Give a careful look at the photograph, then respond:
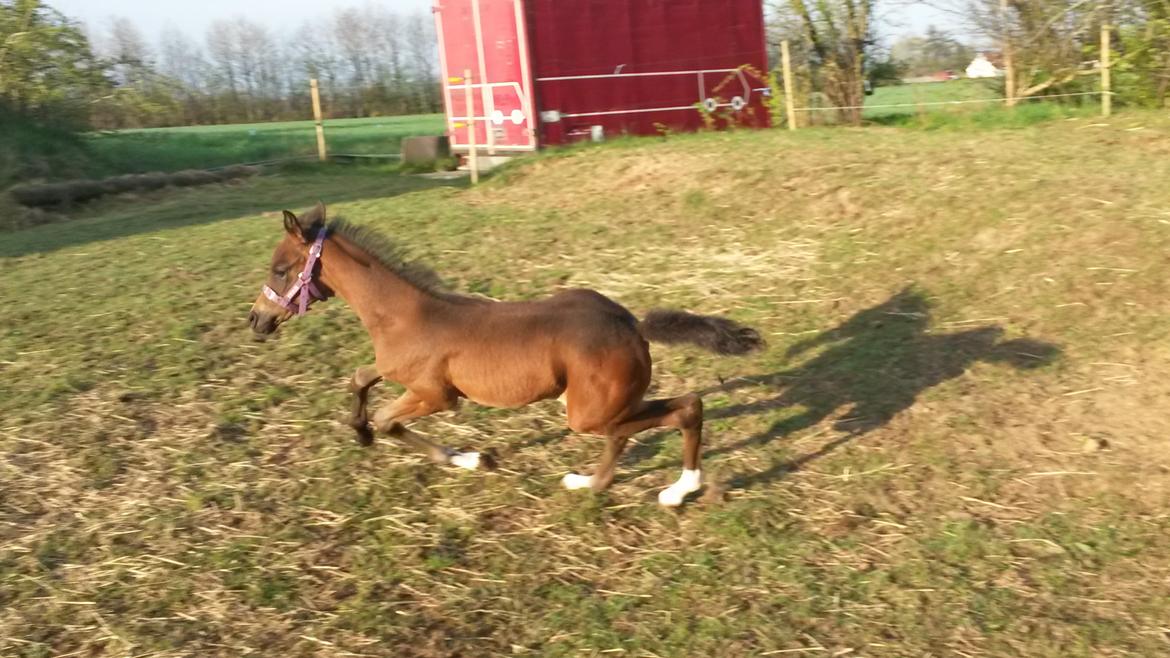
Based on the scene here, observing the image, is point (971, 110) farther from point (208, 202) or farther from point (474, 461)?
point (474, 461)

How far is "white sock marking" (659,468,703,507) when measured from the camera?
205 inches

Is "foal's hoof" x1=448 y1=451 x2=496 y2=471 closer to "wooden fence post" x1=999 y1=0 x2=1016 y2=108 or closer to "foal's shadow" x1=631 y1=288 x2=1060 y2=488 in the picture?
"foal's shadow" x1=631 y1=288 x2=1060 y2=488

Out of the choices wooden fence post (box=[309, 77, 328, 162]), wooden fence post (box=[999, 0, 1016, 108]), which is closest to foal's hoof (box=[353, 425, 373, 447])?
wooden fence post (box=[309, 77, 328, 162])

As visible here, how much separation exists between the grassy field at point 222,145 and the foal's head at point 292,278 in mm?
14175

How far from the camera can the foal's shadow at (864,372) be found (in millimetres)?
6129

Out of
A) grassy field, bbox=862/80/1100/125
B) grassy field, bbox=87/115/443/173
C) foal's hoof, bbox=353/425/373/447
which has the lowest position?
foal's hoof, bbox=353/425/373/447

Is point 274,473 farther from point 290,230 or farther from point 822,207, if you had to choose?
point 822,207

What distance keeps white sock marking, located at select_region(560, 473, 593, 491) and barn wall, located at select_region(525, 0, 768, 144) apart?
12286 mm

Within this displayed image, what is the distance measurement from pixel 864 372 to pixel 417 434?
3.05m

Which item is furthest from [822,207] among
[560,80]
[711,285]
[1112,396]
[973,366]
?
[560,80]

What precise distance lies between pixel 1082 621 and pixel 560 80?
1416 cm

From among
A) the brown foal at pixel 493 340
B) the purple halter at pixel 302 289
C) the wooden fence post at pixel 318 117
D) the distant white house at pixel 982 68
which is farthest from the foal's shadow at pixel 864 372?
the wooden fence post at pixel 318 117

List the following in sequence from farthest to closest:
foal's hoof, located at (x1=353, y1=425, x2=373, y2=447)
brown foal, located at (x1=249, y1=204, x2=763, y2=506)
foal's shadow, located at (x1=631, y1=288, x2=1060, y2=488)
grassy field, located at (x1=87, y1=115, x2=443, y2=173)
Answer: grassy field, located at (x1=87, y1=115, x2=443, y2=173), foal's shadow, located at (x1=631, y1=288, x2=1060, y2=488), foal's hoof, located at (x1=353, y1=425, x2=373, y2=447), brown foal, located at (x1=249, y1=204, x2=763, y2=506)

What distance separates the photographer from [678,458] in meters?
5.80
